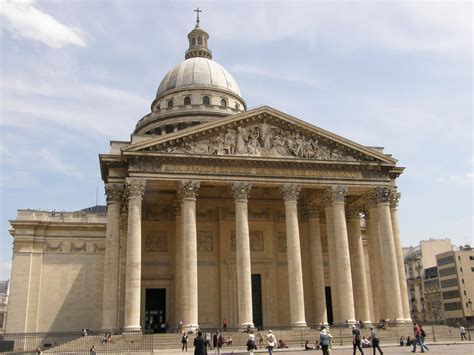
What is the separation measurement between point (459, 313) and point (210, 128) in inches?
2182

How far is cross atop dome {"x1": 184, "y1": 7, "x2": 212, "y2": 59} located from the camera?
70062mm

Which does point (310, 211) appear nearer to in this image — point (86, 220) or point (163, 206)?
point (163, 206)

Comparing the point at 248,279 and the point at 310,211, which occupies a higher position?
the point at 310,211

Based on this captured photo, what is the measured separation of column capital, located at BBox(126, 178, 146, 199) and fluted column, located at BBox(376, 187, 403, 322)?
1671 centimetres

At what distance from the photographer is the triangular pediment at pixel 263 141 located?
35281mm

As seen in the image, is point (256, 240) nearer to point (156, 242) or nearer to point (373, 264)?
point (156, 242)

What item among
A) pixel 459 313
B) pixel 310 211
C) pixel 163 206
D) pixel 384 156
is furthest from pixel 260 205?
pixel 459 313

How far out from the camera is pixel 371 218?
38719mm

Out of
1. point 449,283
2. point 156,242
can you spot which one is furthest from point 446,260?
point 156,242

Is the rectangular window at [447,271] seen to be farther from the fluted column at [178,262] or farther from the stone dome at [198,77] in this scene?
the fluted column at [178,262]

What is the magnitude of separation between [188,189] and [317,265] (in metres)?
11.9

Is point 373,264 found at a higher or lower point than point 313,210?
lower

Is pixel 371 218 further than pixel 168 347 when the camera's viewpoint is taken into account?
Yes

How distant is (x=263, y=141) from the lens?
Result: 36.8 m
